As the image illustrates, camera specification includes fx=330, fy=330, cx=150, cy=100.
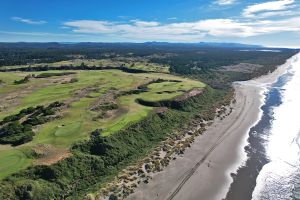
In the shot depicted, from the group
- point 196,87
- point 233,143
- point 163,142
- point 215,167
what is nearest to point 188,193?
point 215,167

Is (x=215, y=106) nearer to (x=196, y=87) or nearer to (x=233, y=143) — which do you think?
(x=196, y=87)

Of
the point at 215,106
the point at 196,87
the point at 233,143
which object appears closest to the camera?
the point at 233,143

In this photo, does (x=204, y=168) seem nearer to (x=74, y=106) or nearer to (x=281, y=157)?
(x=281, y=157)

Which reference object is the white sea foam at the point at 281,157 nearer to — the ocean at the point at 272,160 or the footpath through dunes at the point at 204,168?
the ocean at the point at 272,160

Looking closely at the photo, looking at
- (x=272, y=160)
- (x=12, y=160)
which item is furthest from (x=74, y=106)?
(x=272, y=160)

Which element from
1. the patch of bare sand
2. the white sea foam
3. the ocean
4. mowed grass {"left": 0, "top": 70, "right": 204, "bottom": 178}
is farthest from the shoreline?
mowed grass {"left": 0, "top": 70, "right": 204, "bottom": 178}

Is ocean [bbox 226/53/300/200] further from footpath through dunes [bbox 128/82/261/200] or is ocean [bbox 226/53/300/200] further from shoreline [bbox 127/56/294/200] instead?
footpath through dunes [bbox 128/82/261/200]
